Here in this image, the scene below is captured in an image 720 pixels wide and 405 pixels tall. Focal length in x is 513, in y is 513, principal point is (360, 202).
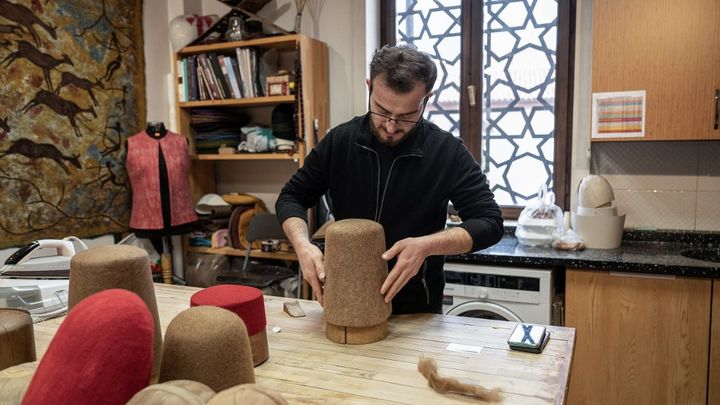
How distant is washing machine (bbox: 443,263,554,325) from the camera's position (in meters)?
2.31

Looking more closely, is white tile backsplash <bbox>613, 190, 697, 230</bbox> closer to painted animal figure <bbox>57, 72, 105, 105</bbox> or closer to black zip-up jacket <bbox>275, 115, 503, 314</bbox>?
black zip-up jacket <bbox>275, 115, 503, 314</bbox>

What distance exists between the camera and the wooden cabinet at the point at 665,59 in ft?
7.16

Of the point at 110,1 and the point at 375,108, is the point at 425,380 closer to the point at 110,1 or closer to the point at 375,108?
the point at 375,108

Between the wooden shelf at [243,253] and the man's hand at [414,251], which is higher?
the man's hand at [414,251]

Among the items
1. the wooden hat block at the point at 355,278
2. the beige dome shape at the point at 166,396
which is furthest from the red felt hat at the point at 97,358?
the wooden hat block at the point at 355,278

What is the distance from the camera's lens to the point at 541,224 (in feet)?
8.16

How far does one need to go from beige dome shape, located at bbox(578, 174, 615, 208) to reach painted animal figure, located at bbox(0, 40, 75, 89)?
2.83 meters

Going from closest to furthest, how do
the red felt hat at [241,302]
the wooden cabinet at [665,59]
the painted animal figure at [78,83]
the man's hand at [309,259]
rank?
the red felt hat at [241,302]
the man's hand at [309,259]
the wooden cabinet at [665,59]
the painted animal figure at [78,83]

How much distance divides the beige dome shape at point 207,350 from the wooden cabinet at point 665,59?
2.17 meters

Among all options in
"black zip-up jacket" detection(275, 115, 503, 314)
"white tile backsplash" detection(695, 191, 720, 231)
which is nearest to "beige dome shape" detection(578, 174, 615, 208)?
"white tile backsplash" detection(695, 191, 720, 231)

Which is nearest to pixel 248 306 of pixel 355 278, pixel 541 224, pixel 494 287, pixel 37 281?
pixel 355 278

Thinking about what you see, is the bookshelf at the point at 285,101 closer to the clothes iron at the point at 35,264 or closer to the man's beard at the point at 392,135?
the man's beard at the point at 392,135

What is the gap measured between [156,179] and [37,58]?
0.87m

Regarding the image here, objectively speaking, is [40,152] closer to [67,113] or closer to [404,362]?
[67,113]
